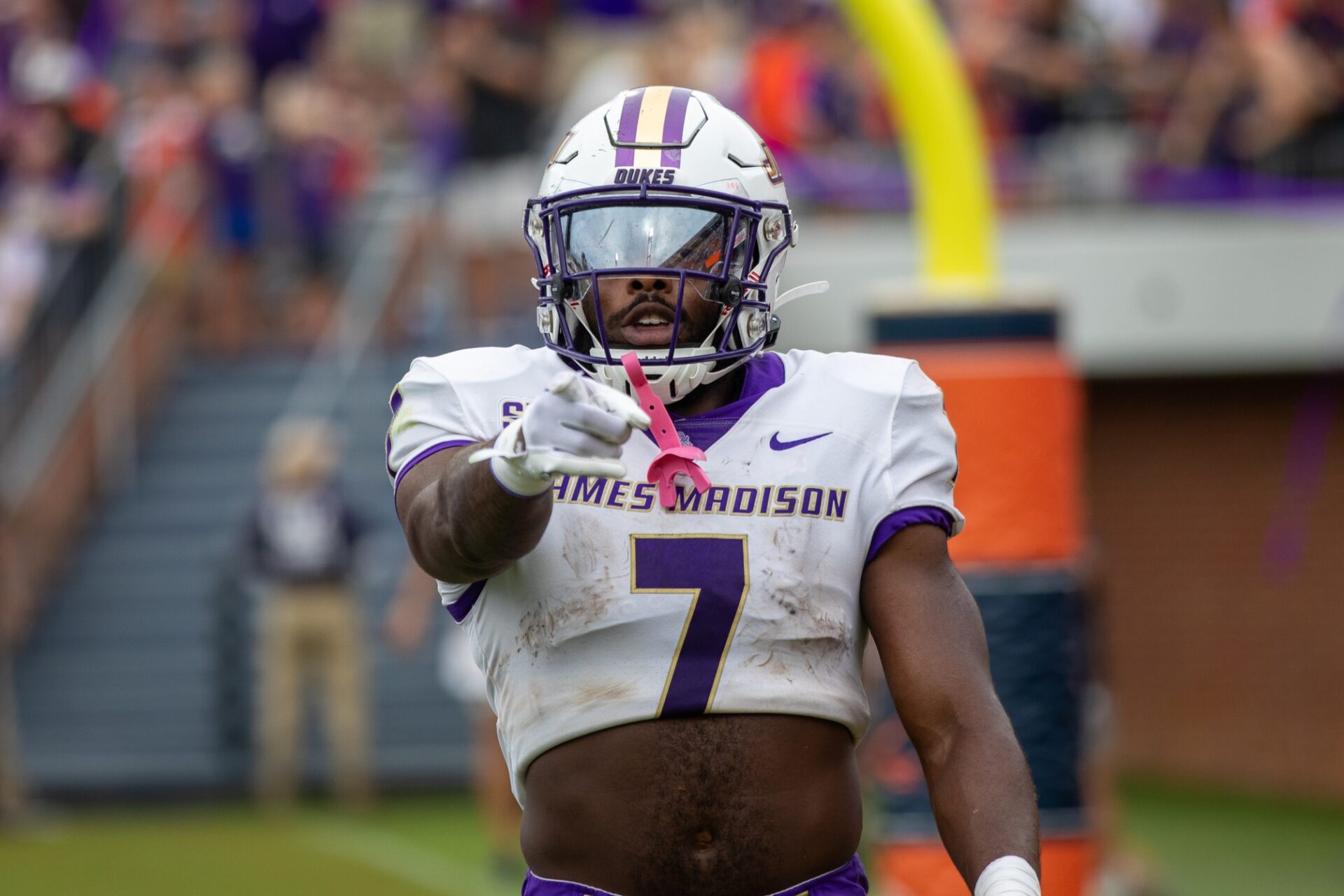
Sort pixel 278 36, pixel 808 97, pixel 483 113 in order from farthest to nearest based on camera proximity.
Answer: pixel 278 36 < pixel 483 113 < pixel 808 97

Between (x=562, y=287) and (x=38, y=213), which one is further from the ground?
(x=562, y=287)

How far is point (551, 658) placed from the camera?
9.18 feet

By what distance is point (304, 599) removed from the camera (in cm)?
1060

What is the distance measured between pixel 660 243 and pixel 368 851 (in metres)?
7.07

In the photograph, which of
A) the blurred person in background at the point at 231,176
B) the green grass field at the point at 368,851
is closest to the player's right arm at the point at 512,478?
the green grass field at the point at 368,851

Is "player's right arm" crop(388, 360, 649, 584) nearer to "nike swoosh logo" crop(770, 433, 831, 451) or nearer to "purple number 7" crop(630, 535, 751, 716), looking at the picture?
"purple number 7" crop(630, 535, 751, 716)

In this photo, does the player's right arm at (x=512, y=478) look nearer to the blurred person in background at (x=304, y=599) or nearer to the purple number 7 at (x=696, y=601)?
the purple number 7 at (x=696, y=601)

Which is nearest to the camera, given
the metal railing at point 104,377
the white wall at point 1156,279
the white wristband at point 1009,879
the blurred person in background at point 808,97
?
the white wristband at point 1009,879

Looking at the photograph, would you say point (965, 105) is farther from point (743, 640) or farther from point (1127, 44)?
point (1127, 44)

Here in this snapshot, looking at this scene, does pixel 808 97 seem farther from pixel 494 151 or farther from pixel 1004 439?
pixel 1004 439

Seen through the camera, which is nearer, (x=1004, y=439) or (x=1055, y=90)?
(x=1004, y=439)

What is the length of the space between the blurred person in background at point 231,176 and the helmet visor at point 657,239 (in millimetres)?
10808

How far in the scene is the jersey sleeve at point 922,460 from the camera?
9.18ft

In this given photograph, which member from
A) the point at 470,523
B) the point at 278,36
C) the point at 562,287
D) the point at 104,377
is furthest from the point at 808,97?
the point at 470,523
